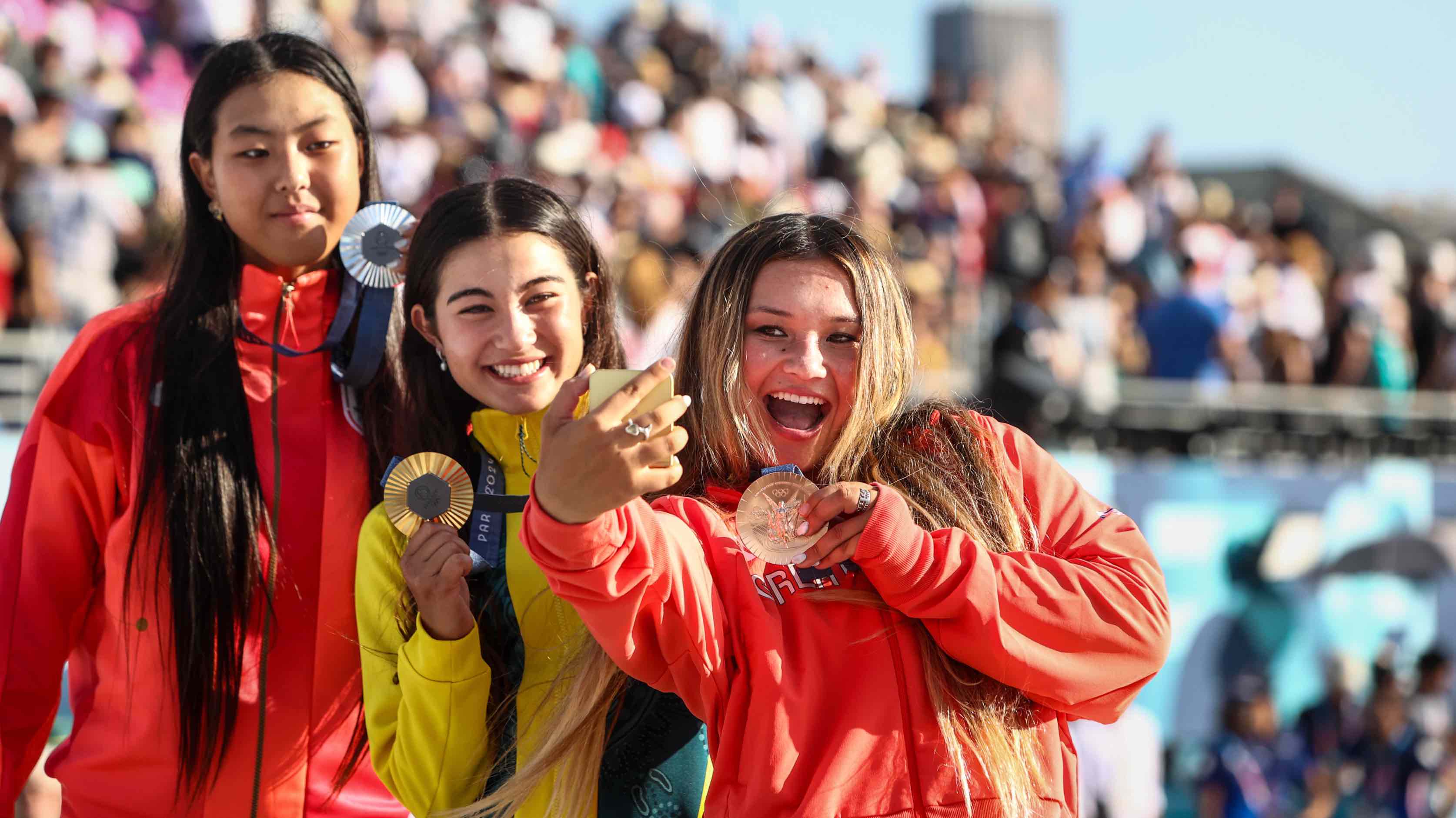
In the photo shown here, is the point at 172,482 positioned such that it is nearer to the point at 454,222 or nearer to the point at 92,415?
the point at 92,415

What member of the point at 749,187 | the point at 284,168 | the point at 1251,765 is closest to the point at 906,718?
the point at 284,168

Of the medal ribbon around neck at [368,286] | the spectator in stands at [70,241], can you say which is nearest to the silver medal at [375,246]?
the medal ribbon around neck at [368,286]

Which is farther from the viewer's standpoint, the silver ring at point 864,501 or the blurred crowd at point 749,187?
the blurred crowd at point 749,187

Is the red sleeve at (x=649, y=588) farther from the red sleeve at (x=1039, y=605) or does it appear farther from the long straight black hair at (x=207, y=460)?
the long straight black hair at (x=207, y=460)

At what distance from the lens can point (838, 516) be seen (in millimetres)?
1870

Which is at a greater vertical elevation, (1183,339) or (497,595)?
(497,595)

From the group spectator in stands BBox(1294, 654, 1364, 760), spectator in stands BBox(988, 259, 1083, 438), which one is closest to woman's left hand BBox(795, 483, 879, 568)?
spectator in stands BBox(988, 259, 1083, 438)

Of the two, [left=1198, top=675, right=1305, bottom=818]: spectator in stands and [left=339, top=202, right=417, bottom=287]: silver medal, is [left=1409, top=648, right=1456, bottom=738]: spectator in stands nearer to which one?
[left=1198, top=675, right=1305, bottom=818]: spectator in stands

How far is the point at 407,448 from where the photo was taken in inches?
92.8

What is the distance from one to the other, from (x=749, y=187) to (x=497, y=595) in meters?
6.99

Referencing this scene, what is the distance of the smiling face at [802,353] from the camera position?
2.09 m

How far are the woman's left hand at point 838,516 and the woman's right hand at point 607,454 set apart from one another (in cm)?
24

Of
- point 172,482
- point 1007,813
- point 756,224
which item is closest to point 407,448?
point 172,482

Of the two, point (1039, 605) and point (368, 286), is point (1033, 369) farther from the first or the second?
point (1039, 605)
